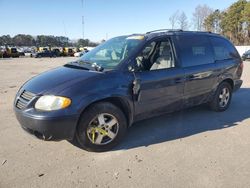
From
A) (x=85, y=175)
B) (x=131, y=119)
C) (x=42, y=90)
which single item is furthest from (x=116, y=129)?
(x=42, y=90)

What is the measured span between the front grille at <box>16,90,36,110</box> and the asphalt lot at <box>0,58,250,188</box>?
2.30 ft

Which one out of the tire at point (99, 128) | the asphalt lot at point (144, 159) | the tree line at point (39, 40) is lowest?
the asphalt lot at point (144, 159)

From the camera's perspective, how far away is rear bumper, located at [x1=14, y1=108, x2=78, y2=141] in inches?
122

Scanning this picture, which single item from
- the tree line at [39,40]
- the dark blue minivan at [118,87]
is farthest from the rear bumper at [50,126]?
the tree line at [39,40]

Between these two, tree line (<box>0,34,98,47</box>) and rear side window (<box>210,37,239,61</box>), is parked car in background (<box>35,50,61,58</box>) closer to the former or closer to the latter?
rear side window (<box>210,37,239,61</box>)

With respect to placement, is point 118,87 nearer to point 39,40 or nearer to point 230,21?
point 230,21

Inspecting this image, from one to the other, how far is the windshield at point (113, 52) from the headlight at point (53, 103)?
36.3 inches

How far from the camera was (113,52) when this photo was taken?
14.0ft

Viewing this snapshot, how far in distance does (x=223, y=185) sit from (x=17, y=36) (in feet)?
343

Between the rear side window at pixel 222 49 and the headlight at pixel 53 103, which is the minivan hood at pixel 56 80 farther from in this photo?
the rear side window at pixel 222 49

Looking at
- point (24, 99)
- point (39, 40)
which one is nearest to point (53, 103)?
point (24, 99)

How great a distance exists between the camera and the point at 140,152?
3562mm

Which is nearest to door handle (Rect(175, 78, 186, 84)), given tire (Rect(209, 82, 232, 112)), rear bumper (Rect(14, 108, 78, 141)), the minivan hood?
tire (Rect(209, 82, 232, 112))

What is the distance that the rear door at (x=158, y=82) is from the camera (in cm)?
385
